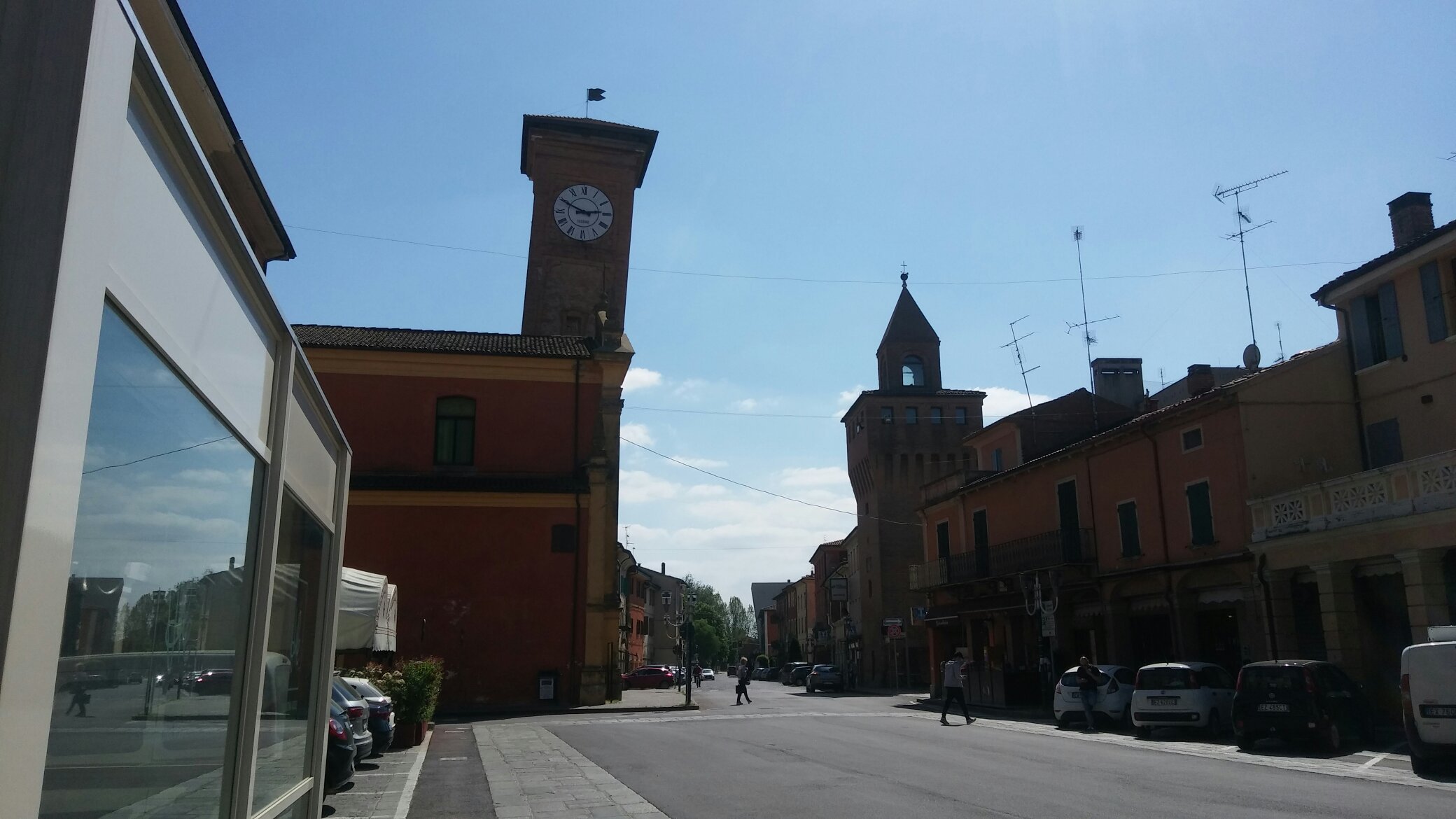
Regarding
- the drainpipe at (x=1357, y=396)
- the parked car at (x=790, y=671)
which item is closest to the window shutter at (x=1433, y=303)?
the drainpipe at (x=1357, y=396)

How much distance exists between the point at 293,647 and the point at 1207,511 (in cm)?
2440

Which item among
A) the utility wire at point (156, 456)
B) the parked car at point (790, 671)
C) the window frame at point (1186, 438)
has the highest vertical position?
the window frame at point (1186, 438)

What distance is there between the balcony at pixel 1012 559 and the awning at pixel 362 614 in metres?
20.3

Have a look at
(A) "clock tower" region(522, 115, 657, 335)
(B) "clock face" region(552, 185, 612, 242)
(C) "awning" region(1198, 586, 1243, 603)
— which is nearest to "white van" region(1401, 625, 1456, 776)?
(C) "awning" region(1198, 586, 1243, 603)

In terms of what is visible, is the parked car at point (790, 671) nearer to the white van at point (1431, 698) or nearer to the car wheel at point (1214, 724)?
the car wheel at point (1214, 724)

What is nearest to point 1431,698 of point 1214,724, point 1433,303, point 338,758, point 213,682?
point 1214,724

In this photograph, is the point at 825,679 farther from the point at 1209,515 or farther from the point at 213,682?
the point at 213,682

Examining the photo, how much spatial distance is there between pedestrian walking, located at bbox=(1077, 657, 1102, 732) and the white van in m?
8.57

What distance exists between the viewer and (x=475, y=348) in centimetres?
3272

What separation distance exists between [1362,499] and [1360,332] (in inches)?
263

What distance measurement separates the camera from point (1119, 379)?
43.2 metres

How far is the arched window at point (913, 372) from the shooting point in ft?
198

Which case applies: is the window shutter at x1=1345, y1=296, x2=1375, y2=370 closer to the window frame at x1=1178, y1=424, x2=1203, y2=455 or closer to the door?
the window frame at x1=1178, y1=424, x2=1203, y2=455

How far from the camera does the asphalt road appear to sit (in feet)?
32.8
